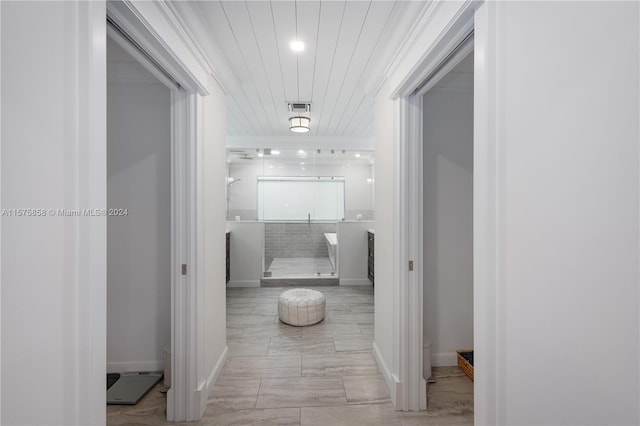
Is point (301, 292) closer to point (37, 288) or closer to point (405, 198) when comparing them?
point (405, 198)

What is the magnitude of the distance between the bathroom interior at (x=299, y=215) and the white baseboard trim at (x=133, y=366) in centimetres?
232

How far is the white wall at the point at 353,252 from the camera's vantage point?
4961 millimetres

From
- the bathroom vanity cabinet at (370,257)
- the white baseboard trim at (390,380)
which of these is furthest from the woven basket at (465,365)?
the bathroom vanity cabinet at (370,257)

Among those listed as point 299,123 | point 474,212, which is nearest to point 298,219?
point 299,123

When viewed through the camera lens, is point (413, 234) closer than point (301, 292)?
Yes

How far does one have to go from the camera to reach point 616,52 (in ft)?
1.91

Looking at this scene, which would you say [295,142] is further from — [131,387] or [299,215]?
[131,387]

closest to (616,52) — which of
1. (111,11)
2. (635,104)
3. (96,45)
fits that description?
(635,104)

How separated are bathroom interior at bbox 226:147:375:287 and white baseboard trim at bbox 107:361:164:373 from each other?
2.32 m

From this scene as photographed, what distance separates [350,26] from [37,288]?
1.93m

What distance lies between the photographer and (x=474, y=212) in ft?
3.34

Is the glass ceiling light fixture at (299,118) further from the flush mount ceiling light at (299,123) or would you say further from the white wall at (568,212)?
the white wall at (568,212)

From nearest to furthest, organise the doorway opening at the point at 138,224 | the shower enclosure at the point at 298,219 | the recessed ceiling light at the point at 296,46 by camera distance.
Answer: the recessed ceiling light at the point at 296,46 → the doorway opening at the point at 138,224 → the shower enclosure at the point at 298,219

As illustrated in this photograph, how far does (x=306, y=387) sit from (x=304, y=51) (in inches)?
101
